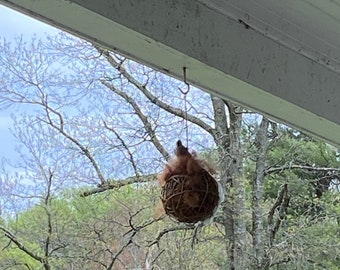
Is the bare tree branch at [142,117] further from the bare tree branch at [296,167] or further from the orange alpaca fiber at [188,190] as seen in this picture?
the orange alpaca fiber at [188,190]

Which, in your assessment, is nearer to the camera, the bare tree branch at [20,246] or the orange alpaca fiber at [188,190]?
the orange alpaca fiber at [188,190]

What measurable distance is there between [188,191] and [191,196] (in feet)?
0.04

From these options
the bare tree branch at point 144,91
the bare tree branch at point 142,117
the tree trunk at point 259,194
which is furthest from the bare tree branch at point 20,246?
the tree trunk at point 259,194

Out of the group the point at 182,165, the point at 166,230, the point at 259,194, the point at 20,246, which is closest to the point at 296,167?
the point at 259,194

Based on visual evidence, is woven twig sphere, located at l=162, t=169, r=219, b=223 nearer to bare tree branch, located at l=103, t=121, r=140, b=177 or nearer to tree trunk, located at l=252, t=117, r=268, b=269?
bare tree branch, located at l=103, t=121, r=140, b=177

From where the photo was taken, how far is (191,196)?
1.03 meters

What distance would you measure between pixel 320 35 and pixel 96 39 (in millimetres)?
495

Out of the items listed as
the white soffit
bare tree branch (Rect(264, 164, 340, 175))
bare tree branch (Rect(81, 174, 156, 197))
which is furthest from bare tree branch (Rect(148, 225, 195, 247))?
the white soffit

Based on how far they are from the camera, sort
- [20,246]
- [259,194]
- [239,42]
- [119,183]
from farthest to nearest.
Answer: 1. [259,194]
2. [119,183]
3. [20,246]
4. [239,42]

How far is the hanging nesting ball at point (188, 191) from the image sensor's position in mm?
1030

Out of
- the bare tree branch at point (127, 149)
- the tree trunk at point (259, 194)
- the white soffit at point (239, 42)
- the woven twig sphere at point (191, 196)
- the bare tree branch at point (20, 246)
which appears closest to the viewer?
the white soffit at point (239, 42)

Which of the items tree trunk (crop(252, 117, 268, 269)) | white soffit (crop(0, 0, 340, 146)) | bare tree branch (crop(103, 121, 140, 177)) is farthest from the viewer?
tree trunk (crop(252, 117, 268, 269))

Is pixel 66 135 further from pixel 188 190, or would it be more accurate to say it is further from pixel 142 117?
pixel 188 190

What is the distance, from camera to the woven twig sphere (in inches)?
40.5
